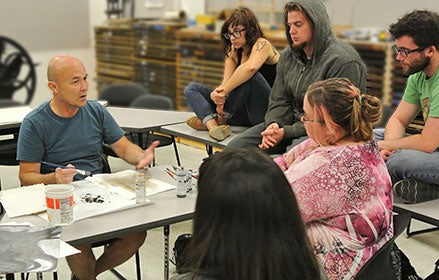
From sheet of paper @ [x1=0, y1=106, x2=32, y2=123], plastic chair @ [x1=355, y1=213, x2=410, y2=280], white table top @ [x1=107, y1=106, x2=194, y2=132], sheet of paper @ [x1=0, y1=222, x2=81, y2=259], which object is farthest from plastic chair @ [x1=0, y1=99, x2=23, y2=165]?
plastic chair @ [x1=355, y1=213, x2=410, y2=280]

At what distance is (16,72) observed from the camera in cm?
Result: 673

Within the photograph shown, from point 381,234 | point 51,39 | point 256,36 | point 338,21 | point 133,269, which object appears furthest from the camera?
point 51,39

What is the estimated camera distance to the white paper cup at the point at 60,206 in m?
1.88

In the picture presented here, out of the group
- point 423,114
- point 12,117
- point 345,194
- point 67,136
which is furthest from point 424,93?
point 12,117

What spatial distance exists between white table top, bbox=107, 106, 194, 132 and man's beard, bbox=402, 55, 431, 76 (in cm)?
162

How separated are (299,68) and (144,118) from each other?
117 cm

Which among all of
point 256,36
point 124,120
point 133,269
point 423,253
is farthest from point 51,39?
point 423,253

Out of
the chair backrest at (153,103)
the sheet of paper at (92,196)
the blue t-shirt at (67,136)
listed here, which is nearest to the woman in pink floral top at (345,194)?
the sheet of paper at (92,196)

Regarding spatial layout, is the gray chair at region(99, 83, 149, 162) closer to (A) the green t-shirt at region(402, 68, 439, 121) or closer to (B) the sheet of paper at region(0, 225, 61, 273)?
(A) the green t-shirt at region(402, 68, 439, 121)

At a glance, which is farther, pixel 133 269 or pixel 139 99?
pixel 139 99

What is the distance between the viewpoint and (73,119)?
2.63 metres

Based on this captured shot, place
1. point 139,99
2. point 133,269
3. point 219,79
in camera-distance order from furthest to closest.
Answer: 1. point 219,79
2. point 139,99
3. point 133,269

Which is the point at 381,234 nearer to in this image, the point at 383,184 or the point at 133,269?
the point at 383,184

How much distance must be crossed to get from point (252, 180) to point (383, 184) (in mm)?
896
